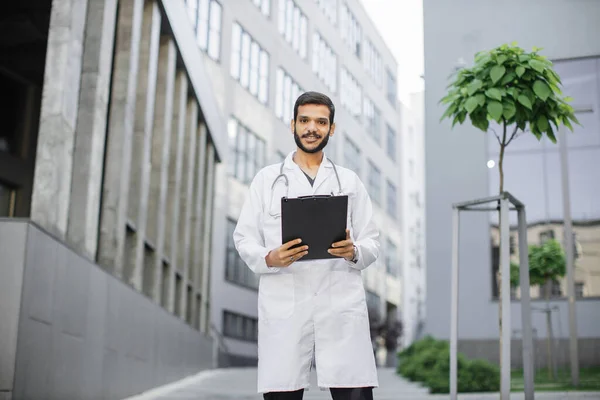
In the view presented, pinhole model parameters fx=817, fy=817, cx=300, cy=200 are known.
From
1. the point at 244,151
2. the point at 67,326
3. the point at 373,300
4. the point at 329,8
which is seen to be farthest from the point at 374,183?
the point at 67,326

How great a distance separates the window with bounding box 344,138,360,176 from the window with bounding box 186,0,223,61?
15731mm

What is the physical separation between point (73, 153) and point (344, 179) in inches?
269

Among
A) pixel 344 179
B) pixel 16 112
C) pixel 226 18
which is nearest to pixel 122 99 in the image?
pixel 16 112

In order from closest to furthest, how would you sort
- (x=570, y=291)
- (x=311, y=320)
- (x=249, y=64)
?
(x=311, y=320)
(x=570, y=291)
(x=249, y=64)

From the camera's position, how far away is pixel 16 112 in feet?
60.1

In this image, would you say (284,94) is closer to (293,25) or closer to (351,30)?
(293,25)

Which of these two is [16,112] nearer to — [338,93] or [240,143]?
[240,143]

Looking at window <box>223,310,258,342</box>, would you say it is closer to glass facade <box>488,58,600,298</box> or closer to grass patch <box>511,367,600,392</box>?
glass facade <box>488,58,600,298</box>

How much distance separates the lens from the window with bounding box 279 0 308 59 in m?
40.0

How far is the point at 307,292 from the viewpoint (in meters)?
3.53

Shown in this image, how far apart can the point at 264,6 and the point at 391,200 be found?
81.5 feet

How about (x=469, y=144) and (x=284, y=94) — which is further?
(x=284, y=94)

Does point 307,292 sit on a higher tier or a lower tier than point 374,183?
lower

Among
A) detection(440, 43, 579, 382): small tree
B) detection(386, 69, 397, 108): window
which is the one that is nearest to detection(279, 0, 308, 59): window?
detection(386, 69, 397, 108): window
